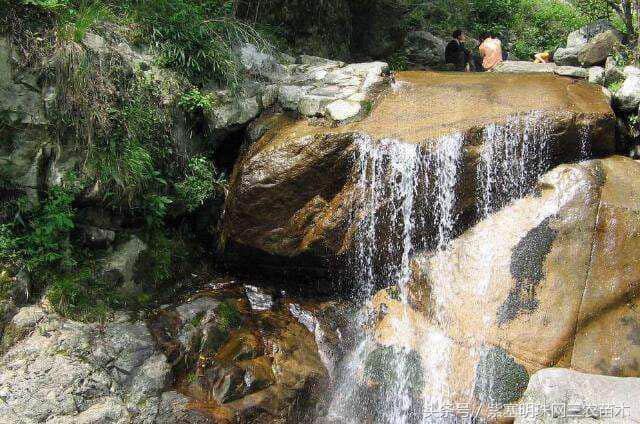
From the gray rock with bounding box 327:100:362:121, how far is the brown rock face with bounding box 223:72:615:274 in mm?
234

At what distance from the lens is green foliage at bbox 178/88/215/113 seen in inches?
266

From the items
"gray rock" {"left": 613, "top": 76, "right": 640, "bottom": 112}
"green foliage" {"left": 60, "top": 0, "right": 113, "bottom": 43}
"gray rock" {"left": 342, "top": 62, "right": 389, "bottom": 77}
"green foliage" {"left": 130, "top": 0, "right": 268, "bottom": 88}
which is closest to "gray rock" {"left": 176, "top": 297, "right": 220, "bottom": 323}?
"green foliage" {"left": 130, "top": 0, "right": 268, "bottom": 88}

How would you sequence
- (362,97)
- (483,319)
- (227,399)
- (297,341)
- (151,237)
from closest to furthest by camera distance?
(227,399), (483,319), (297,341), (151,237), (362,97)

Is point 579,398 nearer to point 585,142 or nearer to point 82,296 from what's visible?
point 585,142

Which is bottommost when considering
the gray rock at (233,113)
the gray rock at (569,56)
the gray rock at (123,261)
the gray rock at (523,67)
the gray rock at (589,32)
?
the gray rock at (123,261)

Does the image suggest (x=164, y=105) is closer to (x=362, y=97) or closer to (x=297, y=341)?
(x=362, y=97)

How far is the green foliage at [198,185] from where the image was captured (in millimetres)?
6639

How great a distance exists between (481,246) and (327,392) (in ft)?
7.42

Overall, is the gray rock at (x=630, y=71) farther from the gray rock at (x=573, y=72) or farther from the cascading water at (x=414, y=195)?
the cascading water at (x=414, y=195)

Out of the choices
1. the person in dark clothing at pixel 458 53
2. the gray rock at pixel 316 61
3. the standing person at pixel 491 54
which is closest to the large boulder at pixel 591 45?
the standing person at pixel 491 54

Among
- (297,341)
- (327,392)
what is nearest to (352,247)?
(297,341)

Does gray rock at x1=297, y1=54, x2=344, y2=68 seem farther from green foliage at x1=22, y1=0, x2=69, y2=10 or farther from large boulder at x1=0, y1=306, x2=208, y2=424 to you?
large boulder at x1=0, y1=306, x2=208, y2=424

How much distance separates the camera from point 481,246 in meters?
6.02

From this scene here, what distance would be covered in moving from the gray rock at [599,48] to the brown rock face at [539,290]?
3.03 metres
